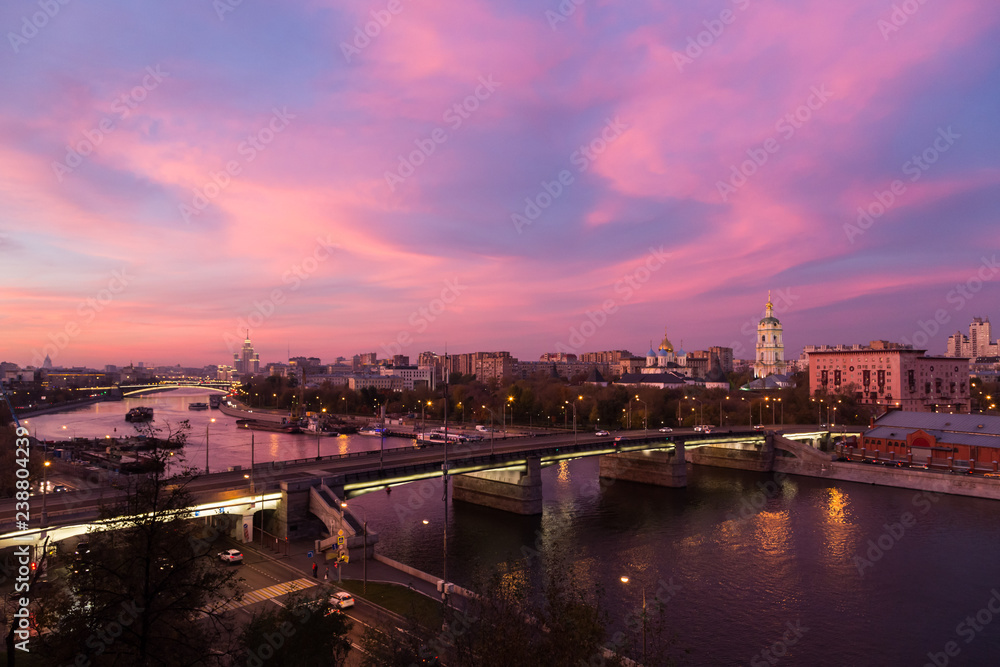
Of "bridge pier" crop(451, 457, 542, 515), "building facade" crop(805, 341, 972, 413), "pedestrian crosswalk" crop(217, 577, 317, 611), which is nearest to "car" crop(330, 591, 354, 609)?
"pedestrian crosswalk" crop(217, 577, 317, 611)

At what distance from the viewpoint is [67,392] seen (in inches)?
A: 7603

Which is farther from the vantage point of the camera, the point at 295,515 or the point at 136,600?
the point at 295,515

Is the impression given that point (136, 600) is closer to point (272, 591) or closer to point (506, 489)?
point (272, 591)

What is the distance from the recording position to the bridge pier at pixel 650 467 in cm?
5947

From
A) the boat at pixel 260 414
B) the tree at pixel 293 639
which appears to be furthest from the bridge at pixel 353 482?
the boat at pixel 260 414

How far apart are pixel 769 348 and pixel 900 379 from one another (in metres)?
89.6

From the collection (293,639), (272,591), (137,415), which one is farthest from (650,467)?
(137,415)

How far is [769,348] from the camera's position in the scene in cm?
18562

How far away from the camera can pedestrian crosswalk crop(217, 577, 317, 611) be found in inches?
947

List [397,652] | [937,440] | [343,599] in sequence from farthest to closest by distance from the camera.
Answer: [937,440], [343,599], [397,652]

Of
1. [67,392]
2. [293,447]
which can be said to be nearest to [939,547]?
[293,447]

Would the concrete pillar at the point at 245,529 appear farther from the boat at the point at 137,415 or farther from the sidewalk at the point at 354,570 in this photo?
the boat at the point at 137,415

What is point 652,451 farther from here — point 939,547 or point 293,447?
point 293,447

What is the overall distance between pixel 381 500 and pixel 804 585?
32046mm
